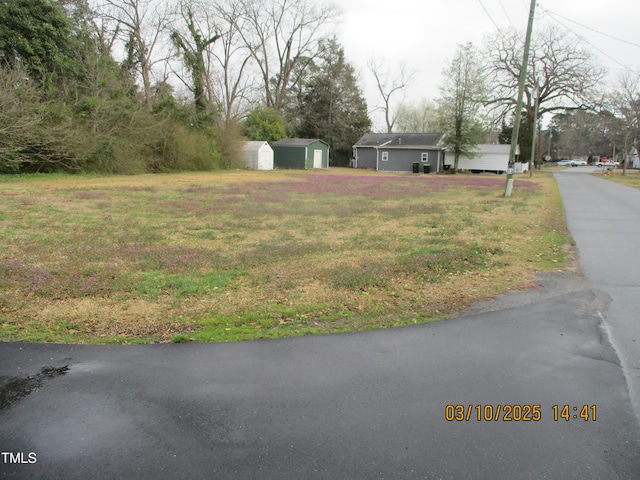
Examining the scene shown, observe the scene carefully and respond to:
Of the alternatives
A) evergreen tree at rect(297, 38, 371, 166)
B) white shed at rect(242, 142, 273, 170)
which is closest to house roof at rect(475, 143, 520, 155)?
evergreen tree at rect(297, 38, 371, 166)

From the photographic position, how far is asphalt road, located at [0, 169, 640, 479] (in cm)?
251

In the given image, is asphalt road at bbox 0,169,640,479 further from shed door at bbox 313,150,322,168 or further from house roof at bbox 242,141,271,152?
shed door at bbox 313,150,322,168

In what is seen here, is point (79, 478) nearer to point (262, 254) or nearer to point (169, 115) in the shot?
point (262, 254)

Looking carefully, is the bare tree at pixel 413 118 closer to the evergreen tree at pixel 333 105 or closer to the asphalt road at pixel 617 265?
the evergreen tree at pixel 333 105

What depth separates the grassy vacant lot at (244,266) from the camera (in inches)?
187

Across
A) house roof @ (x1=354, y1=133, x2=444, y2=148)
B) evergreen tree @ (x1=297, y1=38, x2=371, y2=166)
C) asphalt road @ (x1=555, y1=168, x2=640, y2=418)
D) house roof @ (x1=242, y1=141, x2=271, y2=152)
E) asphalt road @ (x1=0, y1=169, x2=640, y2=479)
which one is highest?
evergreen tree @ (x1=297, y1=38, x2=371, y2=166)

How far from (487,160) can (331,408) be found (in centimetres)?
4716

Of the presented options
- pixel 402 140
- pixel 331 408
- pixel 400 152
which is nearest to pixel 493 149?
pixel 400 152

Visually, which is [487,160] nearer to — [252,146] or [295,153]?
[295,153]

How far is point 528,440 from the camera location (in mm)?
2748

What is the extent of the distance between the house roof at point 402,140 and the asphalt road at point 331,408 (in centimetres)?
4349

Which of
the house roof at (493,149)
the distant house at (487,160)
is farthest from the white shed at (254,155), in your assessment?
the house roof at (493,149)

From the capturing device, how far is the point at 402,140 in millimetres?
49375

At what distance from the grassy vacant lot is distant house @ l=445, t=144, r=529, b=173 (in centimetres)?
3406
